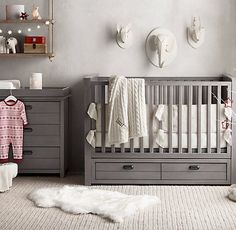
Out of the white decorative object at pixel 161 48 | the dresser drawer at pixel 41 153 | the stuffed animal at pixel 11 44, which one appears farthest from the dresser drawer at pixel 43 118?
the white decorative object at pixel 161 48

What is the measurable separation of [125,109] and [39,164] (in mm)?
950

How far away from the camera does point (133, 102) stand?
5.04 m

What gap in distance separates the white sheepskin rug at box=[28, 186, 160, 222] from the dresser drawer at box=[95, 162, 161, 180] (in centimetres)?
28

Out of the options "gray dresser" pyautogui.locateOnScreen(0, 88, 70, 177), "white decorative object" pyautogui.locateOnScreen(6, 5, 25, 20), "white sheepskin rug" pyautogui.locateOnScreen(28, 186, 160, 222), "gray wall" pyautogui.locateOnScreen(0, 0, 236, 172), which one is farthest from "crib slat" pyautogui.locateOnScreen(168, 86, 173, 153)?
"white decorative object" pyautogui.locateOnScreen(6, 5, 25, 20)

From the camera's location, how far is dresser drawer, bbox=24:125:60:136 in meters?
5.38

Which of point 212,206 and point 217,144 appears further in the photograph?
point 217,144

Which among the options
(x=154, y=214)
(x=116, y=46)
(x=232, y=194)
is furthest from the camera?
(x=116, y=46)

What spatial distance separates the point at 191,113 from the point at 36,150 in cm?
136

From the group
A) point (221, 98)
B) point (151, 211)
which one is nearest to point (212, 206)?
point (151, 211)

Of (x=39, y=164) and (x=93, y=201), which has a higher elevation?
(x=39, y=164)

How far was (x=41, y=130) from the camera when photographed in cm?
539

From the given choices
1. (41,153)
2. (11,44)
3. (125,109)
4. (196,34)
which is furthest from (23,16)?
(196,34)

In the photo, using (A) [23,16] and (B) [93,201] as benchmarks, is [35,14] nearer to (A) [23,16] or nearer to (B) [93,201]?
(A) [23,16]

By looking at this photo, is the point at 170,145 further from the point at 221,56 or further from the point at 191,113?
the point at 221,56
